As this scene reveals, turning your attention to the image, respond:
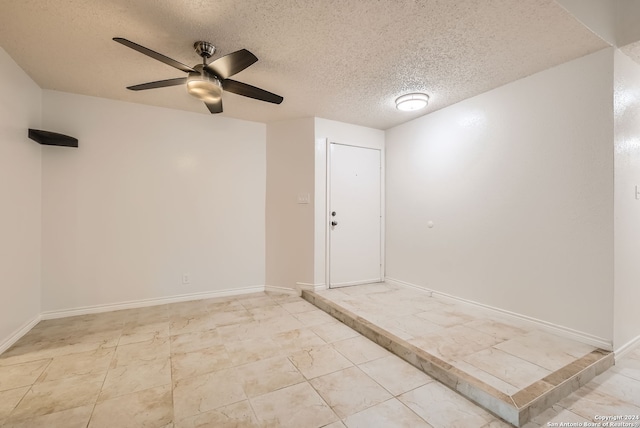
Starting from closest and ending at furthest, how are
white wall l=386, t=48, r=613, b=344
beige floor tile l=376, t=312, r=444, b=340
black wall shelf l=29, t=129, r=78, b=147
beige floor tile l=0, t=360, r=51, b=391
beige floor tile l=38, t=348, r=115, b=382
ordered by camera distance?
beige floor tile l=0, t=360, r=51, b=391, beige floor tile l=38, t=348, r=115, b=382, white wall l=386, t=48, r=613, b=344, beige floor tile l=376, t=312, r=444, b=340, black wall shelf l=29, t=129, r=78, b=147

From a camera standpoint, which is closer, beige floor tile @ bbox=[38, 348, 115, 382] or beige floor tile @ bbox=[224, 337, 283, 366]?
beige floor tile @ bbox=[38, 348, 115, 382]

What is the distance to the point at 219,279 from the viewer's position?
372 centimetres

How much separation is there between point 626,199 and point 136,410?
3.79m

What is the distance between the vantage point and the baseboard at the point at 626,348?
2.14 metres

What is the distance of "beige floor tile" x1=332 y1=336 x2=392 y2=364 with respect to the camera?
220cm

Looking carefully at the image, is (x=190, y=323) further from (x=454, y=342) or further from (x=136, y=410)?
(x=454, y=342)

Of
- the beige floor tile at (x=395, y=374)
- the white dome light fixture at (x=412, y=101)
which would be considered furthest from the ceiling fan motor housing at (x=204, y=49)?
the beige floor tile at (x=395, y=374)

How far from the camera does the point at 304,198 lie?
3.80 meters

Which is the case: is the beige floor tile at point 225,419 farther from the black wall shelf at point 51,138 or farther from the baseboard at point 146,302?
the black wall shelf at point 51,138

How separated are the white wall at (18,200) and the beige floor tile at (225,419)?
201 centimetres

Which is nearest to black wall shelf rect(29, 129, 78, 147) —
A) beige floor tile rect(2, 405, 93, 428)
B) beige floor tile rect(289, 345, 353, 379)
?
beige floor tile rect(2, 405, 93, 428)

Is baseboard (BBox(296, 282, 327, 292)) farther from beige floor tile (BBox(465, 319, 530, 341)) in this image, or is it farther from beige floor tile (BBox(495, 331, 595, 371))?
beige floor tile (BBox(495, 331, 595, 371))

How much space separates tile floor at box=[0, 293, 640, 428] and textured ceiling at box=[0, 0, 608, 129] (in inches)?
95.8

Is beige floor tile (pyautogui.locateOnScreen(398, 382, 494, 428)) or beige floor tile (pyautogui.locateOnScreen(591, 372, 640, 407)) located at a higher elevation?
beige floor tile (pyautogui.locateOnScreen(591, 372, 640, 407))
